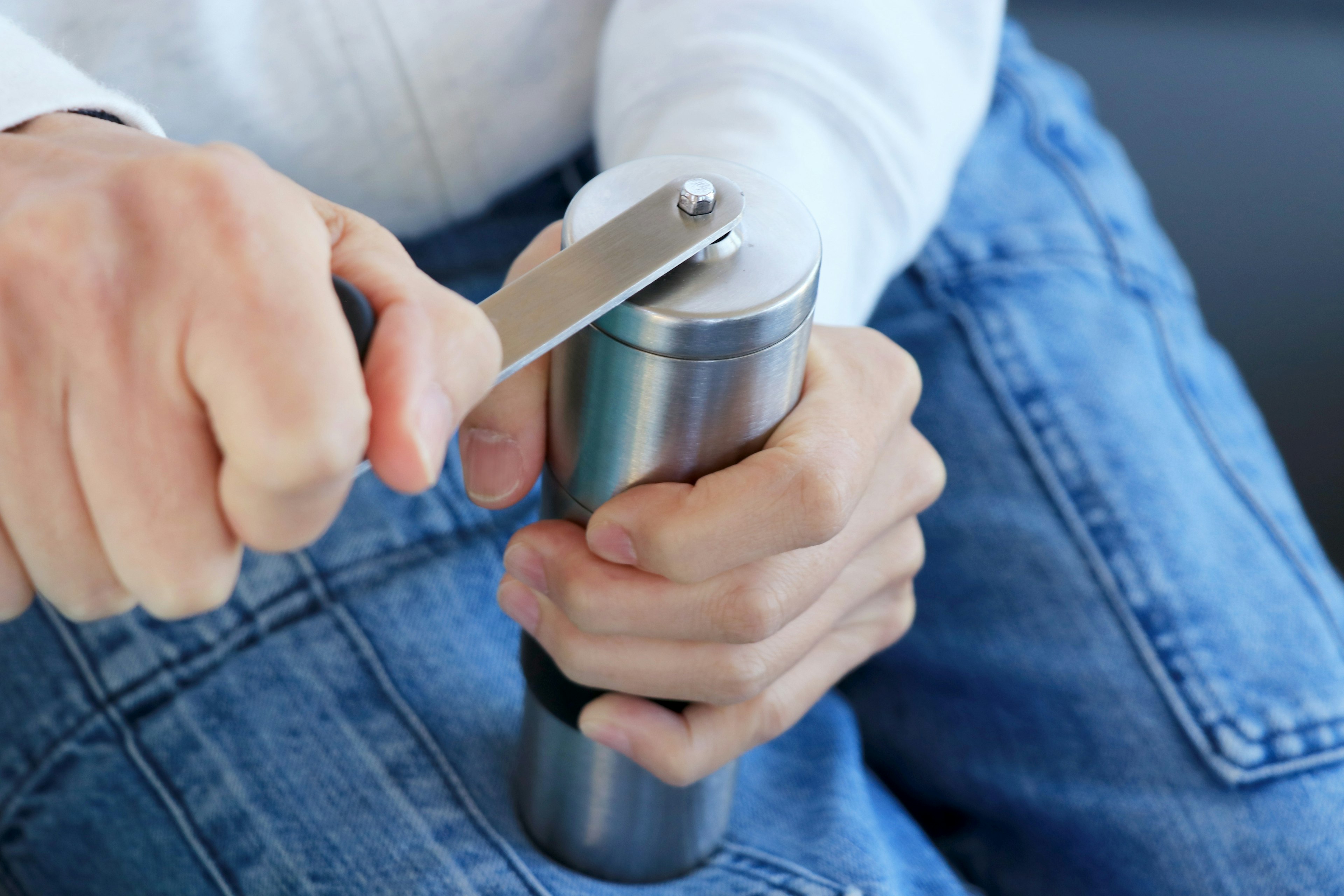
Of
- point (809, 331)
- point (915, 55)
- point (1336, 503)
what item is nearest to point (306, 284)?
point (809, 331)

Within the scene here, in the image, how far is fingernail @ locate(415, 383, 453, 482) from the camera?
0.20 m

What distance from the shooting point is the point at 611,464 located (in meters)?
0.29

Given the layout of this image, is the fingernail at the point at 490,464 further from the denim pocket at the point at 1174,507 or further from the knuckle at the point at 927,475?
the denim pocket at the point at 1174,507

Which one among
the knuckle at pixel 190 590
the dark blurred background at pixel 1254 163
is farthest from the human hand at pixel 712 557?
the dark blurred background at pixel 1254 163

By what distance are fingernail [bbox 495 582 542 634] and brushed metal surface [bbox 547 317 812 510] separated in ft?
0.16

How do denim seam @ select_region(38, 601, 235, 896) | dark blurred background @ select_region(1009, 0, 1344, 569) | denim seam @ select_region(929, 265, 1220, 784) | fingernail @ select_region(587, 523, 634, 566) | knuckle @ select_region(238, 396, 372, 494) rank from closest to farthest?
knuckle @ select_region(238, 396, 372, 494)
fingernail @ select_region(587, 523, 634, 566)
denim seam @ select_region(38, 601, 235, 896)
denim seam @ select_region(929, 265, 1220, 784)
dark blurred background @ select_region(1009, 0, 1344, 569)

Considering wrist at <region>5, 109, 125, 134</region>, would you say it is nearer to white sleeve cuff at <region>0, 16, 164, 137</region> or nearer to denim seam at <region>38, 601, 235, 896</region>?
white sleeve cuff at <region>0, 16, 164, 137</region>

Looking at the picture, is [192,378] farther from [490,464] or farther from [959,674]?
[959,674]

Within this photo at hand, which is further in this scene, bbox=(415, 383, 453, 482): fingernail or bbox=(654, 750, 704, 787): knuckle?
bbox=(654, 750, 704, 787): knuckle

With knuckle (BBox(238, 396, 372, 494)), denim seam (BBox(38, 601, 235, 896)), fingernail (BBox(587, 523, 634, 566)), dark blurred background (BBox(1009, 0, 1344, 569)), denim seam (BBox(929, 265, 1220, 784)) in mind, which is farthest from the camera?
dark blurred background (BBox(1009, 0, 1344, 569))

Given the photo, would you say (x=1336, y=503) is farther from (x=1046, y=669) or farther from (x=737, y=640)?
(x=737, y=640)

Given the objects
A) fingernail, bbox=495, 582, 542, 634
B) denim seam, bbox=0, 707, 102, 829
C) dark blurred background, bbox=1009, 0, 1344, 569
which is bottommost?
dark blurred background, bbox=1009, 0, 1344, 569

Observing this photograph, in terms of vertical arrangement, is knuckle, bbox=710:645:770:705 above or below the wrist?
below

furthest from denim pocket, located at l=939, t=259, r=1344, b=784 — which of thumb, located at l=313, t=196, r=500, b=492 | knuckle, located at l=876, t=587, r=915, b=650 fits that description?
thumb, located at l=313, t=196, r=500, b=492
